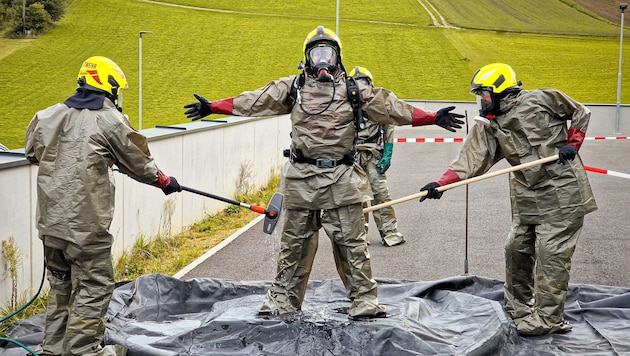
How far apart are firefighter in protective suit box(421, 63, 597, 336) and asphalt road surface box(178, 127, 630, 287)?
2045mm

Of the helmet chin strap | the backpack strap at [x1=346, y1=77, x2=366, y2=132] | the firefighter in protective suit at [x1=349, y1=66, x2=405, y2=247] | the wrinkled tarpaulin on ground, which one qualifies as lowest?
the wrinkled tarpaulin on ground

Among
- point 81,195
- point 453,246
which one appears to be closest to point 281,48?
point 453,246

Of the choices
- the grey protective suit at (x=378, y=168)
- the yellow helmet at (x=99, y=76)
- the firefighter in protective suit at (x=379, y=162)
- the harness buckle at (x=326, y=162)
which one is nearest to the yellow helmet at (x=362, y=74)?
the firefighter in protective suit at (x=379, y=162)

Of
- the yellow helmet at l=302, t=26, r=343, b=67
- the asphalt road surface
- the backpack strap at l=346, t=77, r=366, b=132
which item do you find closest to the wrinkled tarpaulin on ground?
the asphalt road surface

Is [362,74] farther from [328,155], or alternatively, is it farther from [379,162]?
[328,155]

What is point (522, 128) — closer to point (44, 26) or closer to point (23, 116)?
point (23, 116)

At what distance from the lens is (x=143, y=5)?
257 ft

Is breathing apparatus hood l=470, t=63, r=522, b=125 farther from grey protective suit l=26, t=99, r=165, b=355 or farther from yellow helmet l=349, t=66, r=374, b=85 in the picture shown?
grey protective suit l=26, t=99, r=165, b=355

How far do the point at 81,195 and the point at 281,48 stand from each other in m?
62.2

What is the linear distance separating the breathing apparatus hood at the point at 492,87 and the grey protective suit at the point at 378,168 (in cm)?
386

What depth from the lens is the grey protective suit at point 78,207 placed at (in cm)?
602

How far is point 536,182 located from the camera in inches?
286

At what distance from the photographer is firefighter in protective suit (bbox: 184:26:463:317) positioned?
7.16 m

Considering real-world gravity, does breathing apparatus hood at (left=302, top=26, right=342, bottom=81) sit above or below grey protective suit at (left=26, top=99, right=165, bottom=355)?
above
